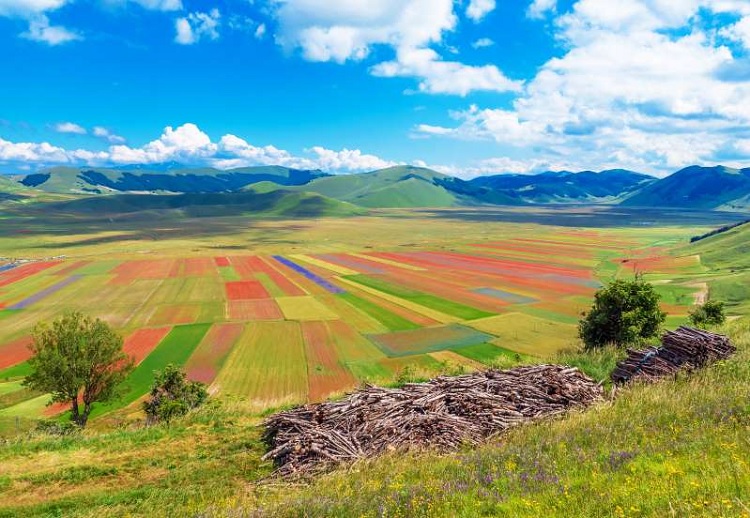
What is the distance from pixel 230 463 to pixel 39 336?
3178 cm

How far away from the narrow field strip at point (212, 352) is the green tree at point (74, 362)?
10.9m

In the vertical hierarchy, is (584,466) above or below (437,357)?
A: above

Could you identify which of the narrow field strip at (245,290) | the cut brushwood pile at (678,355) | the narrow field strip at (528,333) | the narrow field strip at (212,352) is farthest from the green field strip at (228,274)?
the cut brushwood pile at (678,355)

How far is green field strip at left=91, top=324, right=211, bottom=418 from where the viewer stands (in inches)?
1687

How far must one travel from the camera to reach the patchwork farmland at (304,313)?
48.2m

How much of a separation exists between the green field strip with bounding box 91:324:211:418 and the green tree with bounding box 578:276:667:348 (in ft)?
160

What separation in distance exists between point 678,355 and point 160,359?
2184 inches

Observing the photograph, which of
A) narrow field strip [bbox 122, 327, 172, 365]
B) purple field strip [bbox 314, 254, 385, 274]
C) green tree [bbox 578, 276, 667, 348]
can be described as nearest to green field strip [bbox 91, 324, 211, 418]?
narrow field strip [bbox 122, 327, 172, 365]

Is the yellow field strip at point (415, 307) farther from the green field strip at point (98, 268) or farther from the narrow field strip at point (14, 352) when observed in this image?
the green field strip at point (98, 268)

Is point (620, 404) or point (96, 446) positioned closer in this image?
point (620, 404)

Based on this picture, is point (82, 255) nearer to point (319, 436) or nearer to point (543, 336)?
point (543, 336)

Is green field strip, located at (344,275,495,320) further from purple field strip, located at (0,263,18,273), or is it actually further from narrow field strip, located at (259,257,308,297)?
purple field strip, located at (0,263,18,273)

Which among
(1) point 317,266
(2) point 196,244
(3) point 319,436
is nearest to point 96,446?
(3) point 319,436

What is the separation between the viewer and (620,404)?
15062 millimetres
